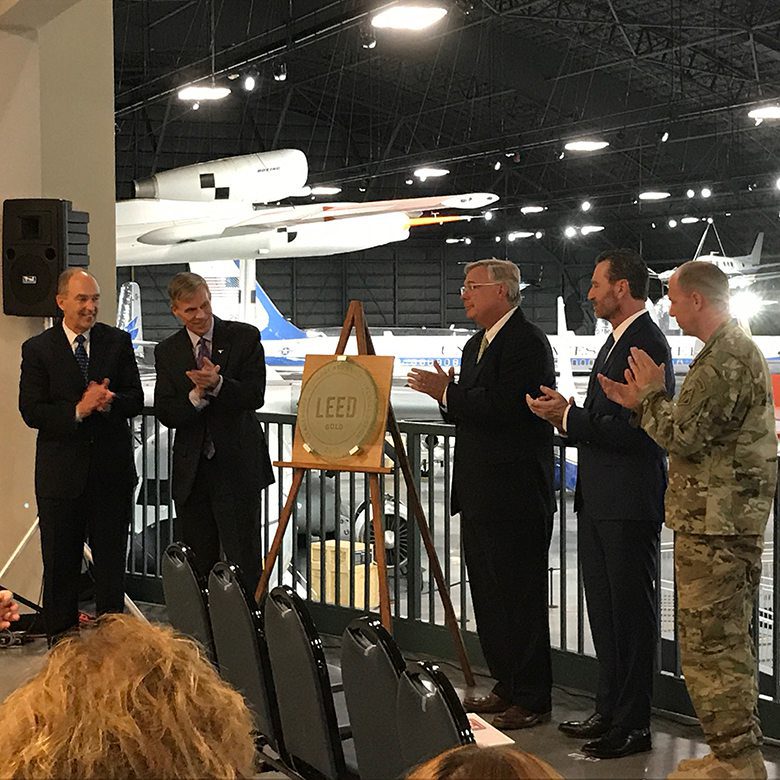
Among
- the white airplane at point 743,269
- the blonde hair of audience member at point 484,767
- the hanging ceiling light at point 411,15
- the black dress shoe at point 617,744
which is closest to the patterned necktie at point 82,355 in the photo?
the black dress shoe at point 617,744

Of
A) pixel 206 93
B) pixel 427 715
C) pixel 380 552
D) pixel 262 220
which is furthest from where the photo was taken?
pixel 262 220

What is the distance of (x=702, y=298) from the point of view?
3193 mm

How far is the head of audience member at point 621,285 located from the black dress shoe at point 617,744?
1.35m

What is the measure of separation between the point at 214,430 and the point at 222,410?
3.5 inches

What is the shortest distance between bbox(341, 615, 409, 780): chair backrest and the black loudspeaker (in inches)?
129

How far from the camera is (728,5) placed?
1736 centimetres

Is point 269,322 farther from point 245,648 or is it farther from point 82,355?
point 245,648

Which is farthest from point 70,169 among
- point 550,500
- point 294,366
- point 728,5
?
point 728,5

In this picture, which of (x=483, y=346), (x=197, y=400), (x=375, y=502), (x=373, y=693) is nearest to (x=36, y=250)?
(x=197, y=400)

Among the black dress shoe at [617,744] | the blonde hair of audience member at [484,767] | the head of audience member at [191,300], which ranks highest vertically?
the head of audience member at [191,300]

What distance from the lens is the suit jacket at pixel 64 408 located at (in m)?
4.51

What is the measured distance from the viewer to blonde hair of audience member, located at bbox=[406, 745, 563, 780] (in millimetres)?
942

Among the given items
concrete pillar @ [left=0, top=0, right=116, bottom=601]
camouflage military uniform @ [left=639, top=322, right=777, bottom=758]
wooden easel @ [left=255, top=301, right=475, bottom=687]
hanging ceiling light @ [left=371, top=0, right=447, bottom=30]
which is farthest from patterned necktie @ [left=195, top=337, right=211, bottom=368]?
hanging ceiling light @ [left=371, top=0, right=447, bottom=30]

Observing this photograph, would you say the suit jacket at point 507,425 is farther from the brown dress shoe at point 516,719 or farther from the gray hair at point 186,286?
the gray hair at point 186,286
